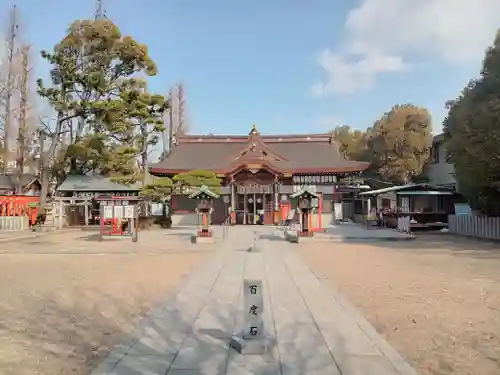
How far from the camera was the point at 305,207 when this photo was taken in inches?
794

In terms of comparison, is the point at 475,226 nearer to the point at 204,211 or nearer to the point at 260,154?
the point at 204,211

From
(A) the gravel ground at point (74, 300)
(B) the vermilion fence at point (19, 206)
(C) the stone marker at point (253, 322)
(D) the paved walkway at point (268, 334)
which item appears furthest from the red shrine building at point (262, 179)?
(C) the stone marker at point (253, 322)

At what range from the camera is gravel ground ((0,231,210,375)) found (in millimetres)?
4641

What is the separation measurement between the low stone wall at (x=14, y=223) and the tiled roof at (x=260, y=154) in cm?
948

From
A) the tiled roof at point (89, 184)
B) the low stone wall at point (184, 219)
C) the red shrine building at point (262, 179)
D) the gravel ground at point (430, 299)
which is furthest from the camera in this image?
the low stone wall at point (184, 219)

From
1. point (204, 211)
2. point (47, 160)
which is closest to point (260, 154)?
point (47, 160)

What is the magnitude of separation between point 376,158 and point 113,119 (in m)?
23.6

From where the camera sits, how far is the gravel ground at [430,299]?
461cm

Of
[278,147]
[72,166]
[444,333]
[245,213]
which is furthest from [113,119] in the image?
[444,333]

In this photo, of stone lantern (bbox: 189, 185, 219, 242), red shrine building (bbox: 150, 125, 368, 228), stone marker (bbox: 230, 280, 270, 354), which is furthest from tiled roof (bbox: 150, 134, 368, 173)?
stone marker (bbox: 230, 280, 270, 354)

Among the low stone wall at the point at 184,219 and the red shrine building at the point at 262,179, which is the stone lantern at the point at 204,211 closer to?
the red shrine building at the point at 262,179

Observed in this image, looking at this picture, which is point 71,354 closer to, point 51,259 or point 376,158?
point 51,259

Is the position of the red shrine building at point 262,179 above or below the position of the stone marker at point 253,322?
above

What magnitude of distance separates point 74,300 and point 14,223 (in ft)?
75.0
